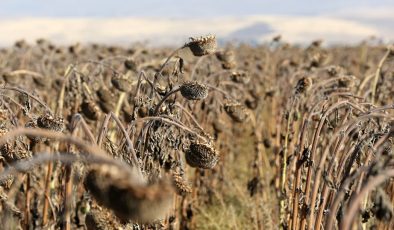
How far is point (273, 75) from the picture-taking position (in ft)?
32.8

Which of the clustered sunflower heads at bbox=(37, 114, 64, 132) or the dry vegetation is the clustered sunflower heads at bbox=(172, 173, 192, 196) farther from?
the clustered sunflower heads at bbox=(37, 114, 64, 132)

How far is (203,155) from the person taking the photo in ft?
7.73

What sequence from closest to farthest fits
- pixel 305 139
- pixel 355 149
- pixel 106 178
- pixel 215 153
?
pixel 106 178 → pixel 355 149 → pixel 215 153 → pixel 305 139

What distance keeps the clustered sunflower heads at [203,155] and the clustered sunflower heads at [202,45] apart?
0.52m

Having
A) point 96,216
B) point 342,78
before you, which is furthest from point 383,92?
point 96,216

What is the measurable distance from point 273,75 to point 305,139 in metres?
7.32

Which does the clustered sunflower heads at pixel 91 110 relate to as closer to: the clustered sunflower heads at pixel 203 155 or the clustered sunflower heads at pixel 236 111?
the clustered sunflower heads at pixel 236 111

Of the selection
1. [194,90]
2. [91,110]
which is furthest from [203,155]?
[91,110]

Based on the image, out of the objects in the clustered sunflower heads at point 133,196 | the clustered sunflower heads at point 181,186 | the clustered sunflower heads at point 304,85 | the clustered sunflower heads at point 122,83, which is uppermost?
the clustered sunflower heads at point 133,196

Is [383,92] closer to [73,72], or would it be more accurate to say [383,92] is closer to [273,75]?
[73,72]

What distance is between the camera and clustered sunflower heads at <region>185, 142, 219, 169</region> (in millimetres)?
2355

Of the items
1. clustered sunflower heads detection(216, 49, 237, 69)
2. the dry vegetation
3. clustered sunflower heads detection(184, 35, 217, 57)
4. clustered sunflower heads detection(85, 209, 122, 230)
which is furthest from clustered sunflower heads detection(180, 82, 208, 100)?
clustered sunflower heads detection(216, 49, 237, 69)

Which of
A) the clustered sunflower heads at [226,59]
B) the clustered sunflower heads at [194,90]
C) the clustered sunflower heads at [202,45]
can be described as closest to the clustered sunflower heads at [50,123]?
the clustered sunflower heads at [194,90]

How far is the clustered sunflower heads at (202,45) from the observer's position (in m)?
2.71
